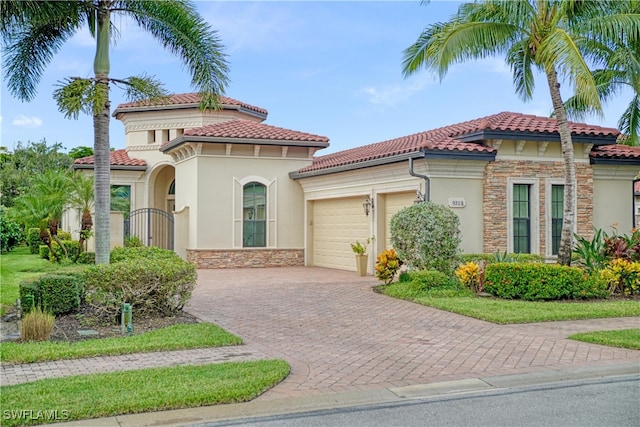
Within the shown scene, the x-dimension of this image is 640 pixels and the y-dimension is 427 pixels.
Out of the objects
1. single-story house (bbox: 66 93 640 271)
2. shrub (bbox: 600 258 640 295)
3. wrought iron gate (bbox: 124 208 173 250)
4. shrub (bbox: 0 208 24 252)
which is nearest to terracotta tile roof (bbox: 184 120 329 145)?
single-story house (bbox: 66 93 640 271)

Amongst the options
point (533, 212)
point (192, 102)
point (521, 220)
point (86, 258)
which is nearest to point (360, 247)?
point (521, 220)

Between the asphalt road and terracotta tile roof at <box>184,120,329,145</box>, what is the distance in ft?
55.9


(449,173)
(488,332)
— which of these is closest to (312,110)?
(449,173)

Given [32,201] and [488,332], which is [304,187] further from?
[488,332]

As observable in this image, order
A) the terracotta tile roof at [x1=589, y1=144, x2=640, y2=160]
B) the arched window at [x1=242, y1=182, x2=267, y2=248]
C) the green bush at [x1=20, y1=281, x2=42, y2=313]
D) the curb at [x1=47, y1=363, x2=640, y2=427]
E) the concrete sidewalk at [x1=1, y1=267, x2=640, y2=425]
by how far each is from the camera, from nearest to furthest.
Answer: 1. the curb at [x1=47, y1=363, x2=640, y2=427]
2. the concrete sidewalk at [x1=1, y1=267, x2=640, y2=425]
3. the green bush at [x1=20, y1=281, x2=42, y2=313]
4. the terracotta tile roof at [x1=589, y1=144, x2=640, y2=160]
5. the arched window at [x1=242, y1=182, x2=267, y2=248]

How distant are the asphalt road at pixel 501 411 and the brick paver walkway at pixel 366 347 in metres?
0.64

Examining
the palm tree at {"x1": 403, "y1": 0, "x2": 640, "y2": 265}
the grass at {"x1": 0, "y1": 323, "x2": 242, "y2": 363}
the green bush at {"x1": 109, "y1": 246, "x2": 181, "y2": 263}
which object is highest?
the palm tree at {"x1": 403, "y1": 0, "x2": 640, "y2": 265}

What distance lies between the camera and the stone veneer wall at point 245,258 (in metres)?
22.1

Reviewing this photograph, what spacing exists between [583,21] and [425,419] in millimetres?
12160

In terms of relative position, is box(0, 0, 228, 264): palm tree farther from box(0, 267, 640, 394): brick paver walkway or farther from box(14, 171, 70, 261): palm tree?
box(14, 171, 70, 261): palm tree

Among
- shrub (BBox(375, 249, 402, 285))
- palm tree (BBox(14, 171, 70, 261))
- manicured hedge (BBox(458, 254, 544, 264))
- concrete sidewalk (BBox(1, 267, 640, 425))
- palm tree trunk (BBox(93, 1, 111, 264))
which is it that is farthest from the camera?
palm tree (BBox(14, 171, 70, 261))

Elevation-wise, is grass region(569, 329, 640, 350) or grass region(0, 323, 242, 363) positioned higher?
grass region(0, 323, 242, 363)

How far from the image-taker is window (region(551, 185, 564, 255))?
1733cm

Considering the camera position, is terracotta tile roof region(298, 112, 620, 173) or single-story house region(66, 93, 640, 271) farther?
single-story house region(66, 93, 640, 271)
